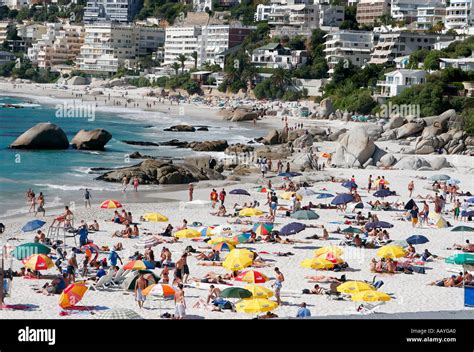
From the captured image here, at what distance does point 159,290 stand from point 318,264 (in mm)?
4494

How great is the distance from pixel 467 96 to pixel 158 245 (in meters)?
50.7

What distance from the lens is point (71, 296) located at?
14.5 metres

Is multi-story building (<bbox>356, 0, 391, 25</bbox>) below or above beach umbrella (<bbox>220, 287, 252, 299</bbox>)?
above

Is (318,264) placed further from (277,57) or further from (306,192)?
(277,57)

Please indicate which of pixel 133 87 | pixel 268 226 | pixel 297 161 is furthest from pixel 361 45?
pixel 268 226

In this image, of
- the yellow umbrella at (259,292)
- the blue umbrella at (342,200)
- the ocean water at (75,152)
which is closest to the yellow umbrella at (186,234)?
the yellow umbrella at (259,292)

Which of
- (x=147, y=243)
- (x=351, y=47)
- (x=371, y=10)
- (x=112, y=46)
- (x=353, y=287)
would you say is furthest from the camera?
(x=112, y=46)

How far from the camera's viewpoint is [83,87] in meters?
135

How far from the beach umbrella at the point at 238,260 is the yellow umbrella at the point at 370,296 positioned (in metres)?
3.16

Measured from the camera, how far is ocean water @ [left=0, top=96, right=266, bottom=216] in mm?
32812

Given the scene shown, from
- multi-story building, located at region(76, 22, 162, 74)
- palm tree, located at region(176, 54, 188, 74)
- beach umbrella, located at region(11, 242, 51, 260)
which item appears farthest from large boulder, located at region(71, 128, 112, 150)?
multi-story building, located at region(76, 22, 162, 74)

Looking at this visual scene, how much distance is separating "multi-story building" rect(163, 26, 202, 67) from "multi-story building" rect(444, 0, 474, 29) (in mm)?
41131

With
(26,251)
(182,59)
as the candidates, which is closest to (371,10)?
(182,59)

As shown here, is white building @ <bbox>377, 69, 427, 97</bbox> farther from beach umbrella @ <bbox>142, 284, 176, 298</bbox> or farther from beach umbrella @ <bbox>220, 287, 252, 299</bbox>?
beach umbrella @ <bbox>220, 287, 252, 299</bbox>
